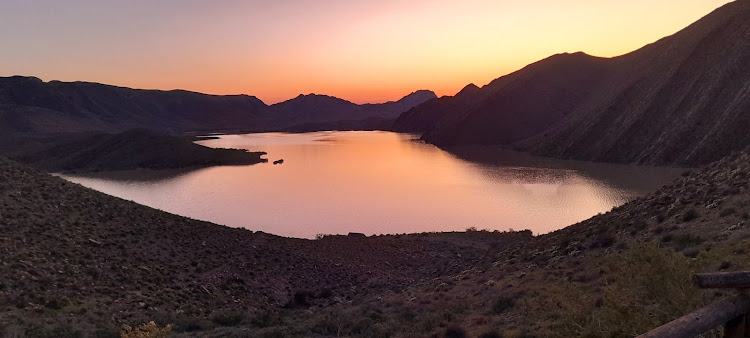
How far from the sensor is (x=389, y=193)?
5609cm

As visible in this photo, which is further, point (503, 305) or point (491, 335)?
point (503, 305)

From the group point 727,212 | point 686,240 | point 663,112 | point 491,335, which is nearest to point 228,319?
point 491,335

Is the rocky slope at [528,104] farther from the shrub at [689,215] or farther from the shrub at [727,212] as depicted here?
the shrub at [727,212]

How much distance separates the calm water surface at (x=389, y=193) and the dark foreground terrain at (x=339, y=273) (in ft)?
39.0

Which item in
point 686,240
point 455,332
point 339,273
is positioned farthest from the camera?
point 339,273

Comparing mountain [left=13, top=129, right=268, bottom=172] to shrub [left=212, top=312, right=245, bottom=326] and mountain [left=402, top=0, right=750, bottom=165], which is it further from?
shrub [left=212, top=312, right=245, bottom=326]

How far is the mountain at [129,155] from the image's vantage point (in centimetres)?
9219

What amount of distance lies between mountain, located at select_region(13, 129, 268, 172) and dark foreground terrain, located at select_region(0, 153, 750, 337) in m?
68.9

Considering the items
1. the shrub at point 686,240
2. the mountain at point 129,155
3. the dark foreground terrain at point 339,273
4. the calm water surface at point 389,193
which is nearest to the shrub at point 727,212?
the dark foreground terrain at point 339,273

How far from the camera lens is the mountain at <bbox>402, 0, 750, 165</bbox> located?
7112 centimetres

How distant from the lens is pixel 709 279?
4.18 meters

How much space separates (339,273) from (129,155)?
285 feet

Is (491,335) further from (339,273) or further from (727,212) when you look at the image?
(339,273)

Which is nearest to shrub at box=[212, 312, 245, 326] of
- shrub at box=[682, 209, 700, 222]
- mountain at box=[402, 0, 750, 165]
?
shrub at box=[682, 209, 700, 222]
